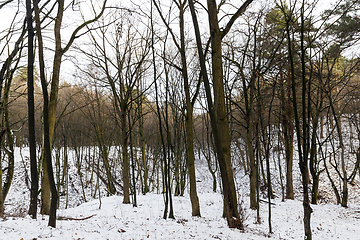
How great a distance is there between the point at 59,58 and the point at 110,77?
3.36 meters

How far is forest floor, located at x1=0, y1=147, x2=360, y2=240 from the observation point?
4.12 metres

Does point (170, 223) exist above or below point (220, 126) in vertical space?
below

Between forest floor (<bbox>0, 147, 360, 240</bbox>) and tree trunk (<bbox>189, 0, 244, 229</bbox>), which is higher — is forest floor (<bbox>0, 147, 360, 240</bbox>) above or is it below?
below

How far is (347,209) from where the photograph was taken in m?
10.4

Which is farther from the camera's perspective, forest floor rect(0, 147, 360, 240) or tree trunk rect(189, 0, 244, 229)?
tree trunk rect(189, 0, 244, 229)

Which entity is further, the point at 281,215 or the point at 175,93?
the point at 175,93

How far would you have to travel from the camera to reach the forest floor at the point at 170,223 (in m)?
4.12

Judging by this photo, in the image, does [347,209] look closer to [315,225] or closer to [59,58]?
[315,225]

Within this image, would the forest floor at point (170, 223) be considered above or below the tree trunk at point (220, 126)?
below

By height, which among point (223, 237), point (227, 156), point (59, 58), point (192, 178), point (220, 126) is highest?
point (59, 58)

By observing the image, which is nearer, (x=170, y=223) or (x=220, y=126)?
(x=220, y=126)

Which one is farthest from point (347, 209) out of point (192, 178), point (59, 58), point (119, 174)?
point (119, 174)

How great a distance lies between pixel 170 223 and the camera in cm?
624

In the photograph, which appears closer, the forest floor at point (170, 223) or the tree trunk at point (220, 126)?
the forest floor at point (170, 223)
